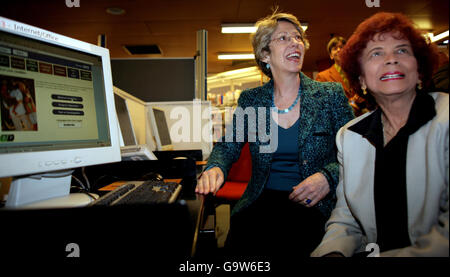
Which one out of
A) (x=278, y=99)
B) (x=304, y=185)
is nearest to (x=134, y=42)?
(x=278, y=99)

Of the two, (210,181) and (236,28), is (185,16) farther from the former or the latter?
(210,181)

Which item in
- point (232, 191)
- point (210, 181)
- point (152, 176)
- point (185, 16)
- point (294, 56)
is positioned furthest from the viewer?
point (185, 16)

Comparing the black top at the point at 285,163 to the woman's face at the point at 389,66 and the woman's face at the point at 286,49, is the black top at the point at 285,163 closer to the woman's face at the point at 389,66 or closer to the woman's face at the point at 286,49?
the woman's face at the point at 286,49

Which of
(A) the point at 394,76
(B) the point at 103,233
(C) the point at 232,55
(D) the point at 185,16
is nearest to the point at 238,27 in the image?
(D) the point at 185,16

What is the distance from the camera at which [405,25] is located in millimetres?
755

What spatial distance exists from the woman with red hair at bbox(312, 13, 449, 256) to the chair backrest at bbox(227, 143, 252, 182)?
159cm

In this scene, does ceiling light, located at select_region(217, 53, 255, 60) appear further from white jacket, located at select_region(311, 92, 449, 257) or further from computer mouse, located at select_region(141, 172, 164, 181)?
white jacket, located at select_region(311, 92, 449, 257)

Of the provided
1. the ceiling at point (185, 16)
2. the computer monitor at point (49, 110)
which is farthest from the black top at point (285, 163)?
the ceiling at point (185, 16)

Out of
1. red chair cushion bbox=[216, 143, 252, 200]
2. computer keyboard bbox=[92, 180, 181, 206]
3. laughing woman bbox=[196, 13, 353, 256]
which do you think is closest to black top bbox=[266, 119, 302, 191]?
laughing woman bbox=[196, 13, 353, 256]

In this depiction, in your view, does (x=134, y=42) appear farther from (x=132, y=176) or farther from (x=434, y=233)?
(x=434, y=233)

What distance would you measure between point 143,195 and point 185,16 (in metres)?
4.22

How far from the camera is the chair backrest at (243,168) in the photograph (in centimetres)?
247

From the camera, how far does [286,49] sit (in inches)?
52.2

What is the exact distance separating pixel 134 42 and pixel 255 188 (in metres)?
5.32
